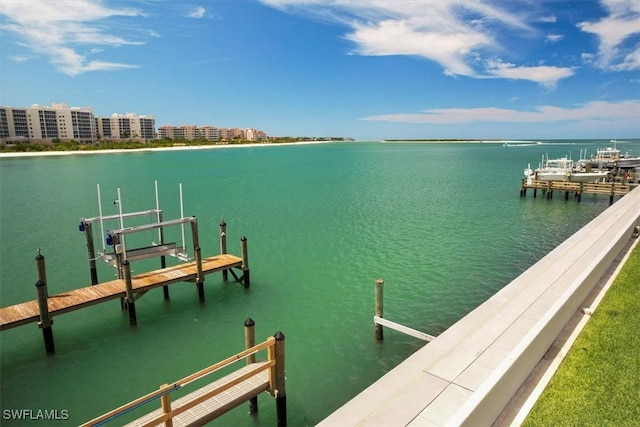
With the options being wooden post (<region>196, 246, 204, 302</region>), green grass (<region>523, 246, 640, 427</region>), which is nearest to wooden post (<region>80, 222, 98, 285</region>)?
wooden post (<region>196, 246, 204, 302</region>)

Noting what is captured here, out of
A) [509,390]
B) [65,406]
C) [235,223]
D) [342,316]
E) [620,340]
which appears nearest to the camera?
[509,390]

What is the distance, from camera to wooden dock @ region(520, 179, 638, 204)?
34.2 metres

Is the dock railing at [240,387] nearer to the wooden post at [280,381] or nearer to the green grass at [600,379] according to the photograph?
the wooden post at [280,381]

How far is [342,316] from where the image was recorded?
13.5 metres

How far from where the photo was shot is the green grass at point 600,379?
6043 mm

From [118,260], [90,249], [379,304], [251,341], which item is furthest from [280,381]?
[90,249]

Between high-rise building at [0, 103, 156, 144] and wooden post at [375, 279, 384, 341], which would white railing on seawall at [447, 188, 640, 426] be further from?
high-rise building at [0, 103, 156, 144]

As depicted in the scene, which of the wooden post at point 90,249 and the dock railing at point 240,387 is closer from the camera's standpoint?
the dock railing at point 240,387

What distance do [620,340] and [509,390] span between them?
11.4 feet

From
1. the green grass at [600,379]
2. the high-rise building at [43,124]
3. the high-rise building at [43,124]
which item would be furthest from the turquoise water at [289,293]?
the high-rise building at [43,124]

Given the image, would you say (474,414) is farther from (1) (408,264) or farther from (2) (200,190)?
(2) (200,190)

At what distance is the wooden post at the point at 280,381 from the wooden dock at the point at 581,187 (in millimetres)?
36934

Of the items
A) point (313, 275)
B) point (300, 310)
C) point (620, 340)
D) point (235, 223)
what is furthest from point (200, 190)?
point (620, 340)

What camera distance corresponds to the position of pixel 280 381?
7.78 metres
